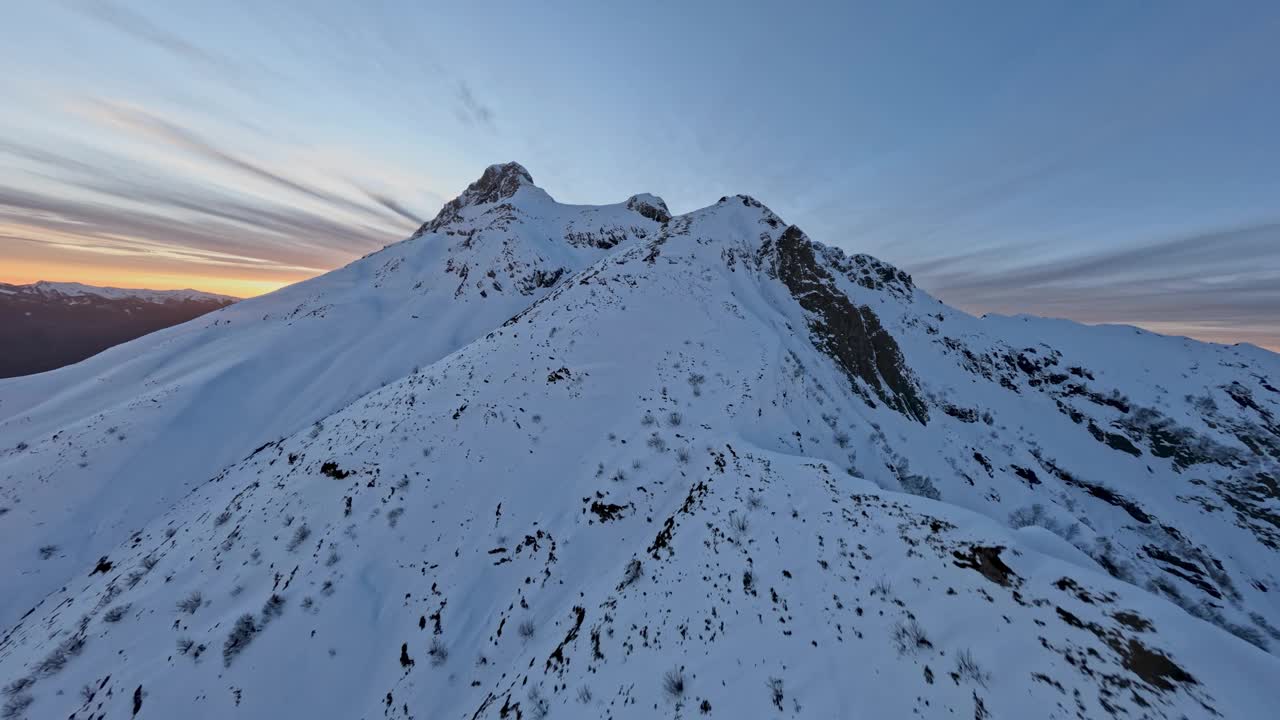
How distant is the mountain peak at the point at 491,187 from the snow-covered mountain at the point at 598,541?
57022 millimetres

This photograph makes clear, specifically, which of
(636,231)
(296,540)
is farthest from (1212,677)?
(636,231)

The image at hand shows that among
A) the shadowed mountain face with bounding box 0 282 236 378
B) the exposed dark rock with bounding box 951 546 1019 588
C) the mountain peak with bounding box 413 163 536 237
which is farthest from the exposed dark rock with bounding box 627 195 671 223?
the shadowed mountain face with bounding box 0 282 236 378

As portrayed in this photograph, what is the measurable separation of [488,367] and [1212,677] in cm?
2115

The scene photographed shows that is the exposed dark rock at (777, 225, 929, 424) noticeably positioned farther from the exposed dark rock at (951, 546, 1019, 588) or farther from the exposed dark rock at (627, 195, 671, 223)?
the exposed dark rock at (627, 195, 671, 223)

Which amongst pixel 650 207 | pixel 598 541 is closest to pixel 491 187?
pixel 650 207

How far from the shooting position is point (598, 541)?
38.0 feet

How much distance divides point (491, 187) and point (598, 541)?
Answer: 94509mm

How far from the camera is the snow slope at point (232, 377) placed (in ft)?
68.7

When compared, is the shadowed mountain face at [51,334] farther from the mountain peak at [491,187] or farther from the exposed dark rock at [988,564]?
the exposed dark rock at [988,564]

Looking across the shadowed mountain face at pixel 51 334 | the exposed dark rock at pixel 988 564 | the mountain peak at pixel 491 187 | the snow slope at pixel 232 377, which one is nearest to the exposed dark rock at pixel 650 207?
the snow slope at pixel 232 377

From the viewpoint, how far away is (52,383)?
3716 centimetres

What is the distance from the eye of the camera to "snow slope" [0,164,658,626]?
20953mm

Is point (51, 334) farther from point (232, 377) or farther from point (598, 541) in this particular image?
point (598, 541)

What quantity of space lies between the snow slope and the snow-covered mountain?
0.30 metres
